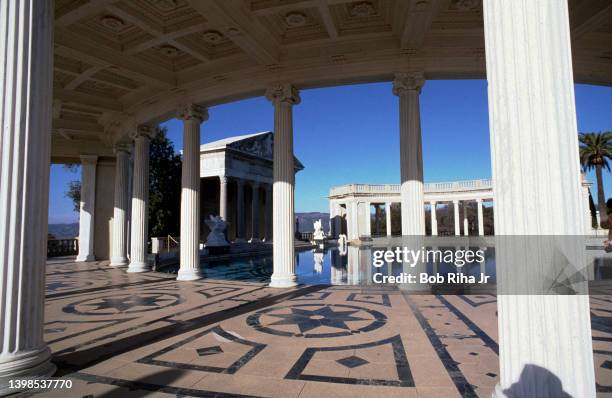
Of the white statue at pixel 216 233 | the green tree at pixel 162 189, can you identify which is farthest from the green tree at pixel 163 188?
the white statue at pixel 216 233

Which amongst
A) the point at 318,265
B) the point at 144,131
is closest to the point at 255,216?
the point at 318,265

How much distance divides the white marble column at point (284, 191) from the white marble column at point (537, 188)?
949cm

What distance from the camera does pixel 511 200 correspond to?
3430 mm

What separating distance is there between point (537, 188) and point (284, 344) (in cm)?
465

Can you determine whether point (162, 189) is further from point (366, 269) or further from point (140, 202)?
point (366, 269)

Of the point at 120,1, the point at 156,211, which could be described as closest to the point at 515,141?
the point at 120,1

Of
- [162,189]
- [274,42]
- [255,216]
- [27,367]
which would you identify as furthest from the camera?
[255,216]

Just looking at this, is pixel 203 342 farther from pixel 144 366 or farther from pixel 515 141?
pixel 515 141

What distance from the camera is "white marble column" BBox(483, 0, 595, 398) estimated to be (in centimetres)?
312

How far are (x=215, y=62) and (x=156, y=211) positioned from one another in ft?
97.2

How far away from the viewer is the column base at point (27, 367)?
4496 millimetres

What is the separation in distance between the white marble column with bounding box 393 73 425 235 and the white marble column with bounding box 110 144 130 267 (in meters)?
16.2

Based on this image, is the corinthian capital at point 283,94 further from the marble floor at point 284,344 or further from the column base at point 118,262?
the column base at point 118,262

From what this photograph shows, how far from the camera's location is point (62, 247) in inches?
1195
